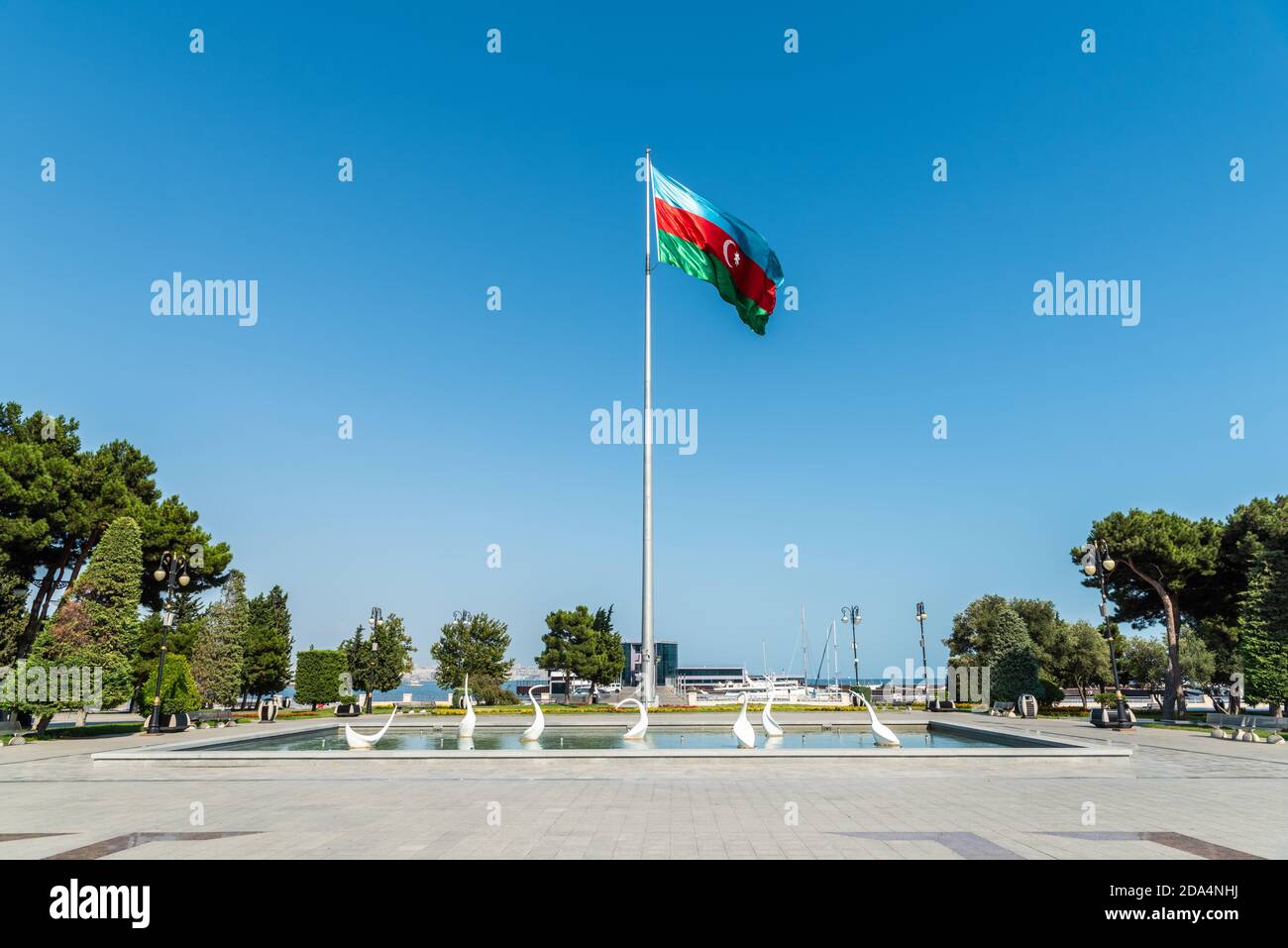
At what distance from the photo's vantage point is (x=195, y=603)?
147ft

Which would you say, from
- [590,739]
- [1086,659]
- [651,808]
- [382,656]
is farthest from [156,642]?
[1086,659]

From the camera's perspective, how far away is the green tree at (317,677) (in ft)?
135

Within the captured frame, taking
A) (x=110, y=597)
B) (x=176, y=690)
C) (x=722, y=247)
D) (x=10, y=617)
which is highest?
(x=722, y=247)

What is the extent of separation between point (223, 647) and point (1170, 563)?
45062mm

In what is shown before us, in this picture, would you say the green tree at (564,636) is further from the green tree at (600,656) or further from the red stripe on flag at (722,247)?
the red stripe on flag at (722,247)

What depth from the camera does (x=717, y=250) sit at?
2692 centimetres

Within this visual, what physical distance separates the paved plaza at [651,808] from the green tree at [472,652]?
2946 cm

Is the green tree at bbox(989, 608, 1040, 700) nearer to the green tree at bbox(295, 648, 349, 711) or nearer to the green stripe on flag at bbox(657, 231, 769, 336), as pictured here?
the green stripe on flag at bbox(657, 231, 769, 336)

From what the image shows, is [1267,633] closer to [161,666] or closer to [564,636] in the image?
[564,636]

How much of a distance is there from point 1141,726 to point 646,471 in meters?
22.5

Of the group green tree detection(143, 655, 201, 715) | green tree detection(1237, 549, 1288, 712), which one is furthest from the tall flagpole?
green tree detection(1237, 549, 1288, 712)
